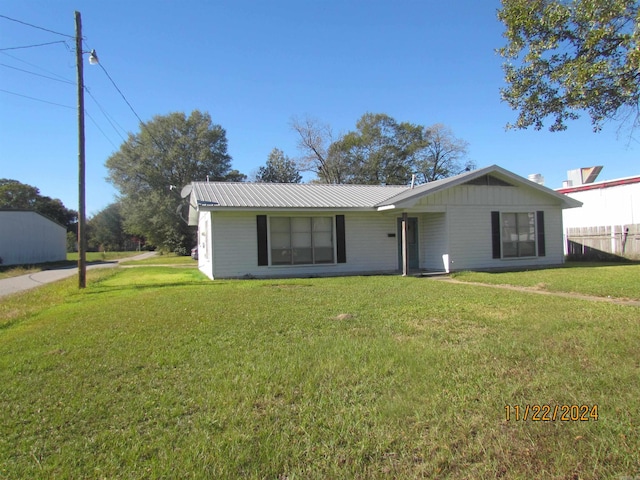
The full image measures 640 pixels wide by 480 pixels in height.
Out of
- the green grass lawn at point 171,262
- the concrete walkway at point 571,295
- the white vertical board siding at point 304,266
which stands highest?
the white vertical board siding at point 304,266

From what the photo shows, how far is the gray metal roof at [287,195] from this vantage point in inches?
548

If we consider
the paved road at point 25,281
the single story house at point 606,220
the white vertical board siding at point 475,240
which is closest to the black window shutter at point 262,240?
the white vertical board siding at point 475,240

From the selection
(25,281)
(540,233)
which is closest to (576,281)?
(540,233)

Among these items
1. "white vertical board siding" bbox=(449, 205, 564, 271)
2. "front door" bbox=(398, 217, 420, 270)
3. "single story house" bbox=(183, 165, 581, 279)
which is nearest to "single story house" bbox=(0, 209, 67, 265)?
"single story house" bbox=(183, 165, 581, 279)

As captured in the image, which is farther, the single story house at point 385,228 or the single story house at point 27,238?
the single story house at point 27,238

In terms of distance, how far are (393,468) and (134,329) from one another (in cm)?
476

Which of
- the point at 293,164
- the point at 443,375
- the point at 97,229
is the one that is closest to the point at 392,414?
the point at 443,375

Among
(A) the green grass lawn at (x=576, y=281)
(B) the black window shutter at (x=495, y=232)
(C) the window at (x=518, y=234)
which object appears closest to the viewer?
(A) the green grass lawn at (x=576, y=281)

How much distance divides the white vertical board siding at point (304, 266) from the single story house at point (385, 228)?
0.03m

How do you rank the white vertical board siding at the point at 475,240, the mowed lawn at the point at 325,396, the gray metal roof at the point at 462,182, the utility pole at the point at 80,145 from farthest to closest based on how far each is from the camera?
the white vertical board siding at the point at 475,240
the gray metal roof at the point at 462,182
the utility pole at the point at 80,145
the mowed lawn at the point at 325,396

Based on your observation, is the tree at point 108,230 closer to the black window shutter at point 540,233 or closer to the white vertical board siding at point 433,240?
the white vertical board siding at point 433,240

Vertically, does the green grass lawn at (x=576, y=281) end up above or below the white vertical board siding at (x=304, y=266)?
below

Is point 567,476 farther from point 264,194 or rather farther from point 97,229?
point 97,229

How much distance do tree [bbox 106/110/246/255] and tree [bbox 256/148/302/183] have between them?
6.24 m
